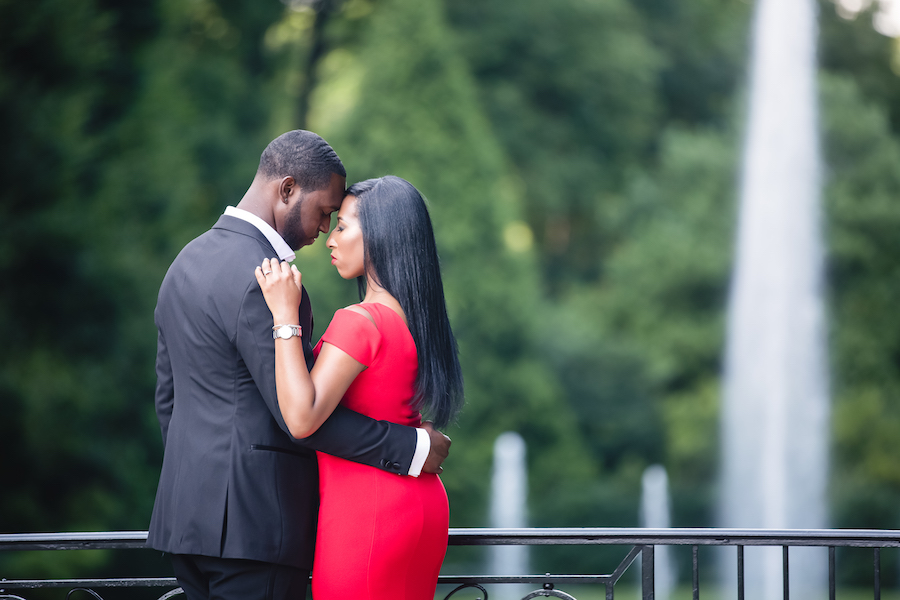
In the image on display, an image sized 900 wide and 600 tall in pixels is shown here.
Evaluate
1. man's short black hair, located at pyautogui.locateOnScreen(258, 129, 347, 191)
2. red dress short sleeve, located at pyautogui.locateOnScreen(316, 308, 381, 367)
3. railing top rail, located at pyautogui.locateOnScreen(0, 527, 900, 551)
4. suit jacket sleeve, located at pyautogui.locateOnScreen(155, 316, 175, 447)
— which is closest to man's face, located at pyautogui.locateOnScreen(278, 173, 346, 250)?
man's short black hair, located at pyautogui.locateOnScreen(258, 129, 347, 191)

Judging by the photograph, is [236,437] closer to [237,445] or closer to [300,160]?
[237,445]

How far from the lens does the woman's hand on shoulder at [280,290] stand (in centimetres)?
183

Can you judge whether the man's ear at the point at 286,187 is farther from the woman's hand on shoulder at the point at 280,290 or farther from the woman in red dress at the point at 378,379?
the woman's hand on shoulder at the point at 280,290

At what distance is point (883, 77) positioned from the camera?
1780 centimetres

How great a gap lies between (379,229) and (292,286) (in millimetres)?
242

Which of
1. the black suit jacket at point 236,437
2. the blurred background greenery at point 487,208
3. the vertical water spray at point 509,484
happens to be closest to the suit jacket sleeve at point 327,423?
the black suit jacket at point 236,437

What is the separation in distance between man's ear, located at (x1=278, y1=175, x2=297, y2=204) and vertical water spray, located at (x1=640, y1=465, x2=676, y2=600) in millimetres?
11994

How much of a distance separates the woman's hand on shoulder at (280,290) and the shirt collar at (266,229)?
149 millimetres

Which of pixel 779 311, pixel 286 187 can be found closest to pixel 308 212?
pixel 286 187

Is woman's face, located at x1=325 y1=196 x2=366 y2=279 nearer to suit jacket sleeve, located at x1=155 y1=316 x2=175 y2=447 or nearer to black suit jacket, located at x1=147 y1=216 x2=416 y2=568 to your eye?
black suit jacket, located at x1=147 y1=216 x2=416 y2=568

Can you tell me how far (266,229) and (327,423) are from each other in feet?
1.50

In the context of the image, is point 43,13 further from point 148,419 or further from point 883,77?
point 883,77

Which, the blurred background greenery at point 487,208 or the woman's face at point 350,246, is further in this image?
the blurred background greenery at point 487,208

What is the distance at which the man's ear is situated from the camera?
2.06 m
